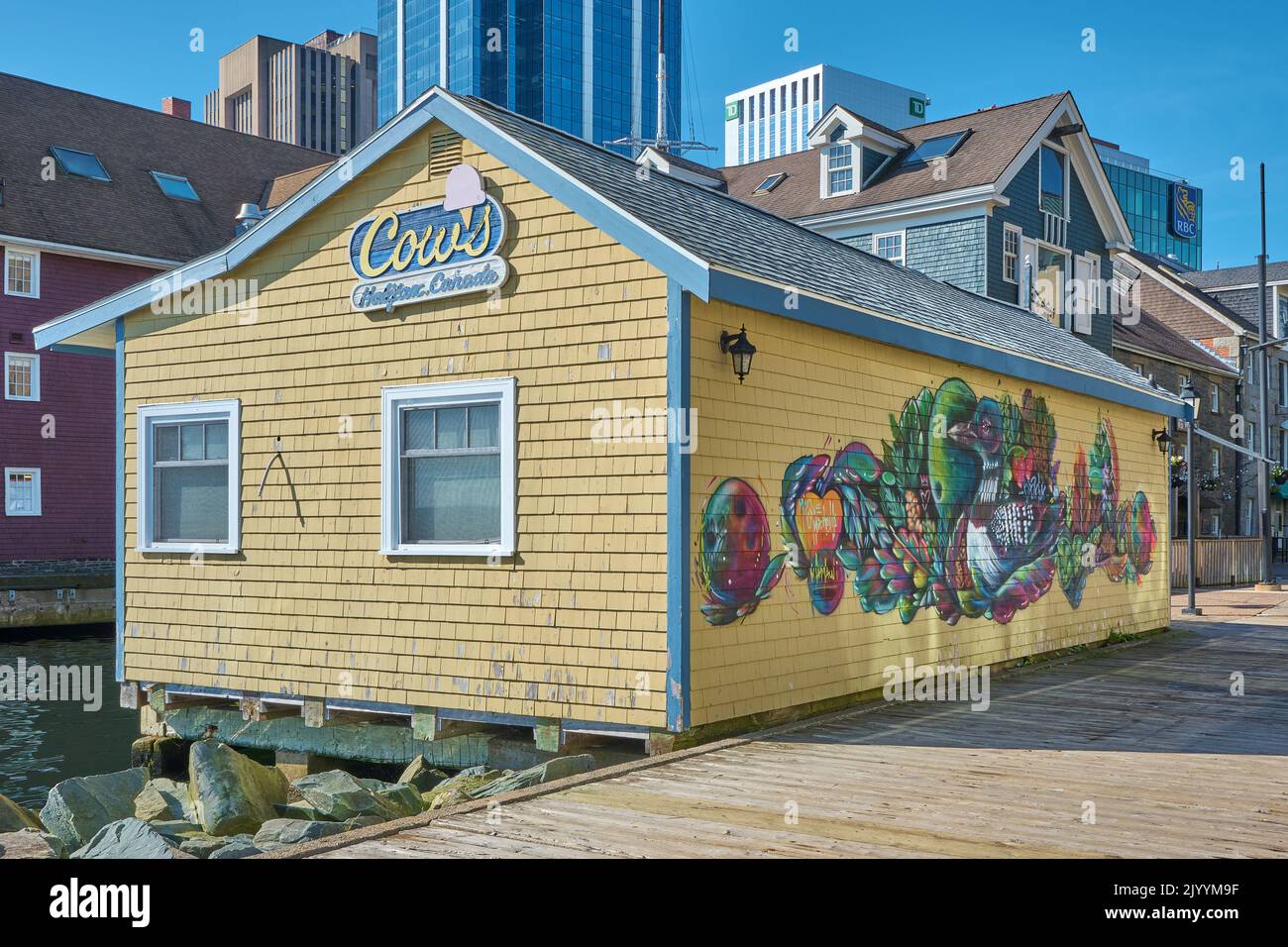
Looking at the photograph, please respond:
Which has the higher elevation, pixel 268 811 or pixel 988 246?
pixel 988 246

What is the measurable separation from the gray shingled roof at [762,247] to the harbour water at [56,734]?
7987 mm

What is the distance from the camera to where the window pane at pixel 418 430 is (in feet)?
32.8

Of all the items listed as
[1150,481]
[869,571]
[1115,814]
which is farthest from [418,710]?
[1150,481]

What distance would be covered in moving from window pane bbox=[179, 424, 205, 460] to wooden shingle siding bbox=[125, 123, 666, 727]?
15.1 inches

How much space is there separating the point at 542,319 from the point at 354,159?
2524 millimetres

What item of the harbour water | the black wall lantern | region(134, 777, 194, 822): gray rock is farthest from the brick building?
the black wall lantern

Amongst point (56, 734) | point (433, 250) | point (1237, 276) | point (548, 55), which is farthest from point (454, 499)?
point (548, 55)

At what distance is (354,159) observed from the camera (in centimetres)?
1044

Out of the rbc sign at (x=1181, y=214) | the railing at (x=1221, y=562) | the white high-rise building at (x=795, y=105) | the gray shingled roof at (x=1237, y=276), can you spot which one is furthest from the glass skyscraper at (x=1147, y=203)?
the railing at (x=1221, y=562)

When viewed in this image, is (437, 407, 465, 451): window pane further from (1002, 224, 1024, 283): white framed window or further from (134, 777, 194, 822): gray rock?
(1002, 224, 1024, 283): white framed window

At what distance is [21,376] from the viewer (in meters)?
29.6

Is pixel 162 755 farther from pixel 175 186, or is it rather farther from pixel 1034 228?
pixel 175 186

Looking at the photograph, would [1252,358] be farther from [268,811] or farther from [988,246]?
[268,811]

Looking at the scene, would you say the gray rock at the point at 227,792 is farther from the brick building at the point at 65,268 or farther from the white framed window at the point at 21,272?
the white framed window at the point at 21,272
